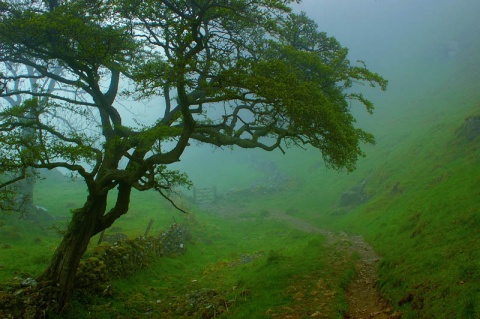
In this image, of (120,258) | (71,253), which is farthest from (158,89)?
(120,258)

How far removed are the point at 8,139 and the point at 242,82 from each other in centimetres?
793

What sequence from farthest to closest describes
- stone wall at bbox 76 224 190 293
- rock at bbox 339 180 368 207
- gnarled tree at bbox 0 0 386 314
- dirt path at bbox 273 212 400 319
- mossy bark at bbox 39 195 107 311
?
rock at bbox 339 180 368 207
stone wall at bbox 76 224 190 293
mossy bark at bbox 39 195 107 311
gnarled tree at bbox 0 0 386 314
dirt path at bbox 273 212 400 319

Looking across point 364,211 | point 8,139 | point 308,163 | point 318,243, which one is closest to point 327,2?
point 308,163

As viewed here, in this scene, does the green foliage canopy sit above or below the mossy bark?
above

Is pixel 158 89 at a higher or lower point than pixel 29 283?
higher

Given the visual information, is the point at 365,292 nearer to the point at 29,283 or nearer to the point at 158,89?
the point at 158,89

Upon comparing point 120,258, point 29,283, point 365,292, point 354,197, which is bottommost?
point 365,292

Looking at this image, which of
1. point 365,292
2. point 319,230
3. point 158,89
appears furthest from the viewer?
point 319,230

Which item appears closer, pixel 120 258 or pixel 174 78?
pixel 174 78

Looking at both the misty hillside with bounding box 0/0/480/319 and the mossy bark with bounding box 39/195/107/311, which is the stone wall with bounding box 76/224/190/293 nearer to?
the misty hillside with bounding box 0/0/480/319

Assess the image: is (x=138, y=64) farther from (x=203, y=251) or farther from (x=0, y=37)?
(x=203, y=251)

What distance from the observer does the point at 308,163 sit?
66.9 m

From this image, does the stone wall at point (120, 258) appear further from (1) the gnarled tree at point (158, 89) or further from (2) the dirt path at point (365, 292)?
(2) the dirt path at point (365, 292)

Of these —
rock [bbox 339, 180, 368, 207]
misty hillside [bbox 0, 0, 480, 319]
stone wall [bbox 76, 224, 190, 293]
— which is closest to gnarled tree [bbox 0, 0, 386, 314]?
stone wall [bbox 76, 224, 190, 293]
